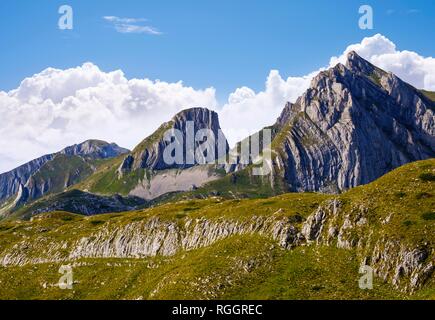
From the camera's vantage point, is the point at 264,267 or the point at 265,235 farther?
the point at 265,235

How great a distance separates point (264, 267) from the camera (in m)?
62.4

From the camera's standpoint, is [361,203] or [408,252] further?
[361,203]

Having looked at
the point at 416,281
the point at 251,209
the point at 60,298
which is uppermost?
the point at 251,209

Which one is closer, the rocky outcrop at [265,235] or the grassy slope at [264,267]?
the rocky outcrop at [265,235]

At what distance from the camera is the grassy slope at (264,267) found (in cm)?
5612

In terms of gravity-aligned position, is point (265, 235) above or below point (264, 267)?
above

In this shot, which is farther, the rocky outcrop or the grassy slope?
the grassy slope

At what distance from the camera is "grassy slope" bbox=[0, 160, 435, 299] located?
56125 mm
